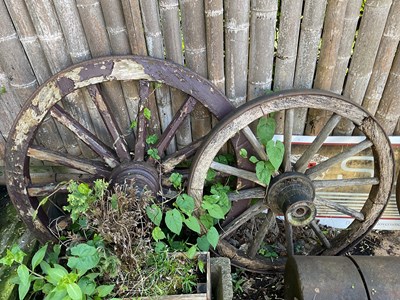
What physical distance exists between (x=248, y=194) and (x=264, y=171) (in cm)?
26

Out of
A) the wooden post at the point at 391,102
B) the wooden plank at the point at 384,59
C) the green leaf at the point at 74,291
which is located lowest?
the green leaf at the point at 74,291

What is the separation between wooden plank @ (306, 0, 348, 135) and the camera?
7.02 ft

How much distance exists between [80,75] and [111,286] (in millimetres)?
1243

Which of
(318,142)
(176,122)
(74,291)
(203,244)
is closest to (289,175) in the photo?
(318,142)

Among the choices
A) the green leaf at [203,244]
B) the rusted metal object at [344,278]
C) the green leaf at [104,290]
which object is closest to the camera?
the green leaf at [104,290]

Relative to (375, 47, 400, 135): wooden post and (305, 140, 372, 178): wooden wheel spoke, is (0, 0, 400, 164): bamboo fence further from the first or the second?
(305, 140, 372, 178): wooden wheel spoke

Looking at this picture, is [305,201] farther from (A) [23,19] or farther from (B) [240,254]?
(A) [23,19]

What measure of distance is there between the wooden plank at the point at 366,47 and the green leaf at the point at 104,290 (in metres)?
1.90

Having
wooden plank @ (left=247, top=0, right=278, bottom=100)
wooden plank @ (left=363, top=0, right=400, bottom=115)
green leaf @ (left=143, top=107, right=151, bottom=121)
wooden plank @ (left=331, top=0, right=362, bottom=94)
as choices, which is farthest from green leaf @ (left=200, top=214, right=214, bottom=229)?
wooden plank @ (left=363, top=0, right=400, bottom=115)

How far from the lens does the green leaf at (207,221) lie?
238 cm

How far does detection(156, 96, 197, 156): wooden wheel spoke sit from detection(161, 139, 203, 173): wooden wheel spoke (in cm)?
8

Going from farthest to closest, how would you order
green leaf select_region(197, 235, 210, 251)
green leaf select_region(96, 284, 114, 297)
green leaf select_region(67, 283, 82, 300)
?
green leaf select_region(197, 235, 210, 251) → green leaf select_region(96, 284, 114, 297) → green leaf select_region(67, 283, 82, 300)

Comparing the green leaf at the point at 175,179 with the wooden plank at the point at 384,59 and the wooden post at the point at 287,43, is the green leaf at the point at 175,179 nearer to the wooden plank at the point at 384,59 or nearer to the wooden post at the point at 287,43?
the wooden post at the point at 287,43

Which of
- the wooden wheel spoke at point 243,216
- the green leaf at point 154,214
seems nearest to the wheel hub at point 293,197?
the wooden wheel spoke at point 243,216
